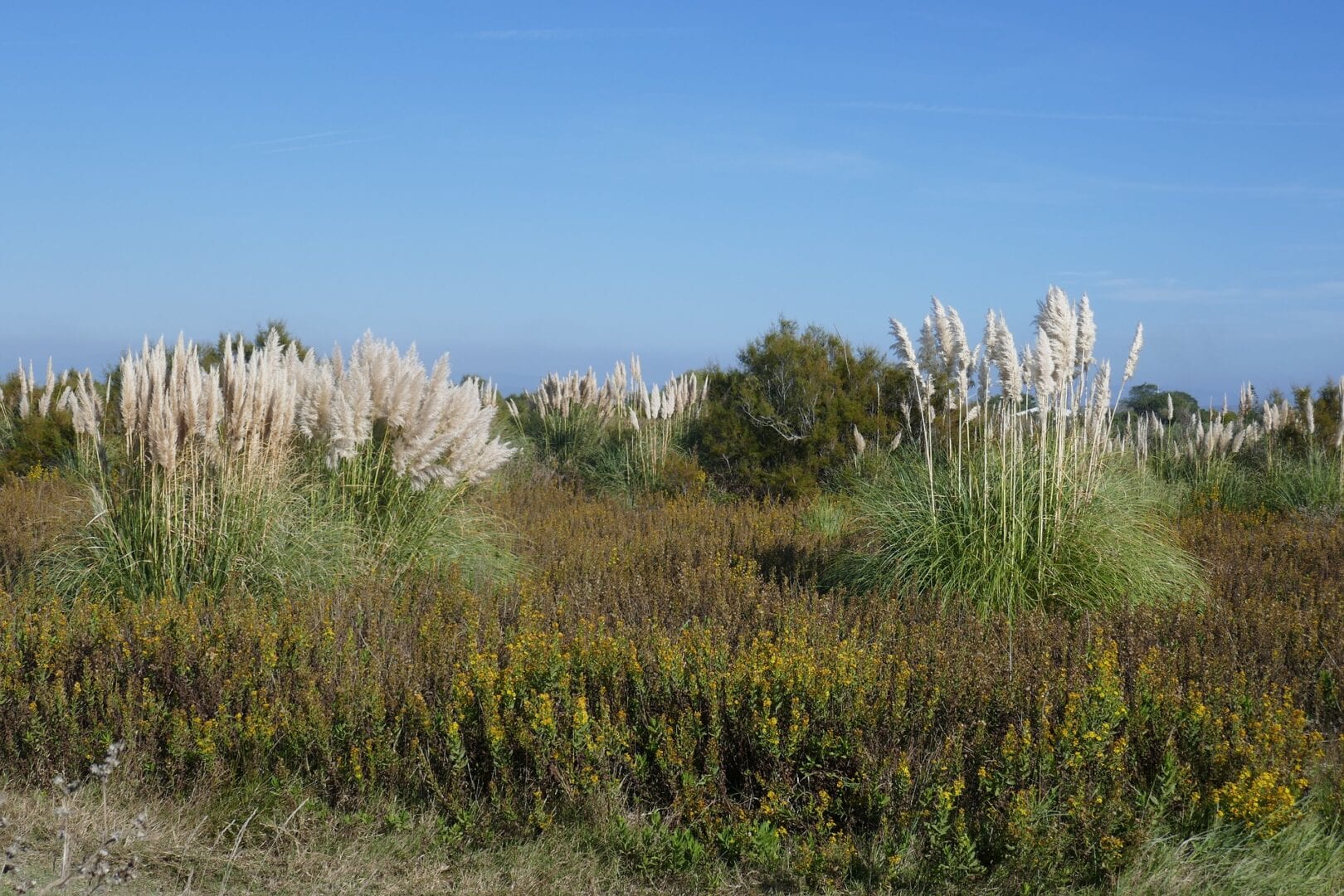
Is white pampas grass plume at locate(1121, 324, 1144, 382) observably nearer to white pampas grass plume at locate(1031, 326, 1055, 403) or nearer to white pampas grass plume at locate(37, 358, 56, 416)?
white pampas grass plume at locate(1031, 326, 1055, 403)

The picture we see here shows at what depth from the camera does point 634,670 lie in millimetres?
4961

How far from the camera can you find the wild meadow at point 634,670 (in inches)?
165

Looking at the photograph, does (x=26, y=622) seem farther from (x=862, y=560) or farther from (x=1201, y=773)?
(x=1201, y=773)

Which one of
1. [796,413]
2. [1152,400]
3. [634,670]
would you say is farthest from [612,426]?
[1152,400]

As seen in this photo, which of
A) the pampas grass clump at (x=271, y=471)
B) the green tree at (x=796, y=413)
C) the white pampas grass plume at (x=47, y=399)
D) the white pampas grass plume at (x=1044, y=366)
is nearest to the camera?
the pampas grass clump at (x=271, y=471)

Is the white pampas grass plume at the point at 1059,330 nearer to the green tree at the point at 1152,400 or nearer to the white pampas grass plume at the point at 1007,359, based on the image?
the white pampas grass plume at the point at 1007,359

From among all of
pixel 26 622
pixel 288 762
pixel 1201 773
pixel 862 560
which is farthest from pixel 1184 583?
pixel 26 622

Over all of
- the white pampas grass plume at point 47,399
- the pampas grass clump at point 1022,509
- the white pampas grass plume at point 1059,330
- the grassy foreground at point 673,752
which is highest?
the white pampas grass plume at point 47,399

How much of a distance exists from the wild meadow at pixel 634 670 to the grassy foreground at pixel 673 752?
2cm

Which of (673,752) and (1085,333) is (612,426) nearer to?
(1085,333)

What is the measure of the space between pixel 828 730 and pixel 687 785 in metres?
0.62

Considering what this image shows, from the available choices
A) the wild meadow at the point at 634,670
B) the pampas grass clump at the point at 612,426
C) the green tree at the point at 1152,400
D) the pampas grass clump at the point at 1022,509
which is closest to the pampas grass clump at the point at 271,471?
the wild meadow at the point at 634,670

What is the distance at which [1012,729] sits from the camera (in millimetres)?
4211

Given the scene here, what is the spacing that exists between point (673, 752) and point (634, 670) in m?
0.56
